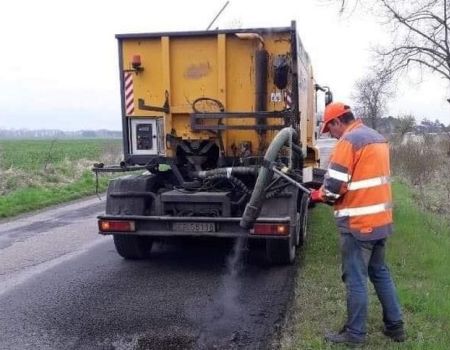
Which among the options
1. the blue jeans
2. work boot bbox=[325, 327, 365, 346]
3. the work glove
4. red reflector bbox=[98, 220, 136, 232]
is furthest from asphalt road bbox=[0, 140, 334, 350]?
the work glove

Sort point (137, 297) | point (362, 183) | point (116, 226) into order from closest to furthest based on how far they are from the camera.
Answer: point (362, 183), point (137, 297), point (116, 226)

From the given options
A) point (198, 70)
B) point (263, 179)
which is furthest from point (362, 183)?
point (198, 70)

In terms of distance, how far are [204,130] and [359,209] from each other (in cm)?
319

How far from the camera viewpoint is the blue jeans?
→ 14.4 ft

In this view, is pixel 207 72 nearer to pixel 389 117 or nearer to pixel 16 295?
pixel 16 295

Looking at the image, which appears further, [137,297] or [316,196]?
[137,297]

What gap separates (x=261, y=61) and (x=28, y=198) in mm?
9133

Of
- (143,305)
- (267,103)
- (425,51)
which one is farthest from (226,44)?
(425,51)

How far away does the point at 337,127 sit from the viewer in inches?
177

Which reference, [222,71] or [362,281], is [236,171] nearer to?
[222,71]

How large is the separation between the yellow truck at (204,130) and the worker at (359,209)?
2.07 m

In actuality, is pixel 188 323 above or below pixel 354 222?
below

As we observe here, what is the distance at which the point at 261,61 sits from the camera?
22.7ft

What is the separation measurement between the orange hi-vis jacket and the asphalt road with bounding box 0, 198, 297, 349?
4.04 feet
